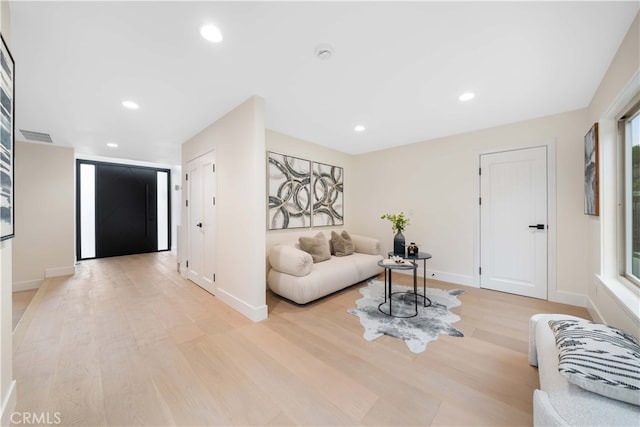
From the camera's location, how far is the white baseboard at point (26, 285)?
3.81 meters

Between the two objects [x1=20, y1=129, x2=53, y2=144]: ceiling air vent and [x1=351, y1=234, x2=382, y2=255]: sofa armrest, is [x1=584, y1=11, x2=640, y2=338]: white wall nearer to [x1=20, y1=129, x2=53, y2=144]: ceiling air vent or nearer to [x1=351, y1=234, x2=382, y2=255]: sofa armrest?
[x1=351, y1=234, x2=382, y2=255]: sofa armrest

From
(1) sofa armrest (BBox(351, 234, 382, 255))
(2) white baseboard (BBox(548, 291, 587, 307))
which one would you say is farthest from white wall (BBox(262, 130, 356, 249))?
(2) white baseboard (BBox(548, 291, 587, 307))

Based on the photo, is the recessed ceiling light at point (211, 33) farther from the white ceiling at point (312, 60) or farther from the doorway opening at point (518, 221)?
the doorway opening at point (518, 221)

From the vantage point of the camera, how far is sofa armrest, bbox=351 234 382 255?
423 centimetres

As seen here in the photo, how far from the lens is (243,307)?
2.72m

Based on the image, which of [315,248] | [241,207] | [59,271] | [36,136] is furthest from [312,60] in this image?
[59,271]

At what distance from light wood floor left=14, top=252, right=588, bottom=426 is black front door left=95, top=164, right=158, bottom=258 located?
3611 millimetres

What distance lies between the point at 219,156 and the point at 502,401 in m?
3.55

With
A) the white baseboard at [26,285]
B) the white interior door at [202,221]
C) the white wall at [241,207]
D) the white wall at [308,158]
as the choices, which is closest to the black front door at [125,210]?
the white baseboard at [26,285]

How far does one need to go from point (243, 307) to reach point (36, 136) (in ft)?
14.1

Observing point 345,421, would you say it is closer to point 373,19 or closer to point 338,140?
point 373,19

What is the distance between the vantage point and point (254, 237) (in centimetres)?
255

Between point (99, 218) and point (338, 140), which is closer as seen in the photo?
point (338, 140)

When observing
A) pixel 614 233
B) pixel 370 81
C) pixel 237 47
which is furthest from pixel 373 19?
pixel 614 233
